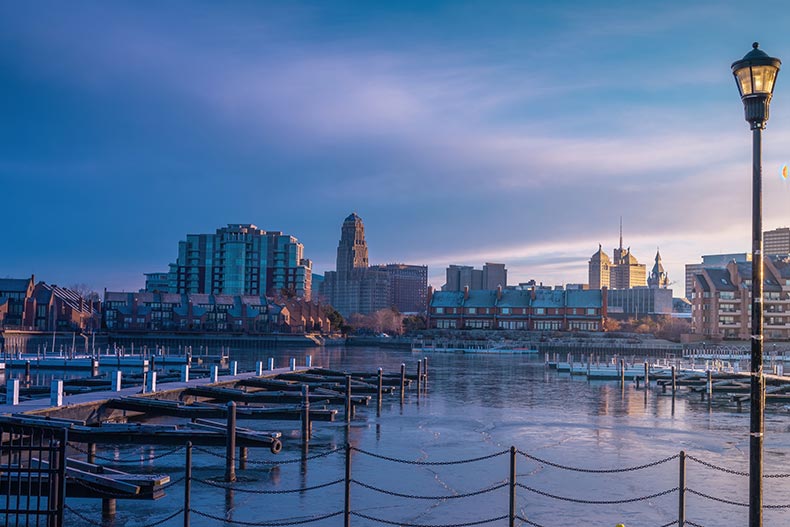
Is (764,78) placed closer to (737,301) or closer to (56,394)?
(56,394)

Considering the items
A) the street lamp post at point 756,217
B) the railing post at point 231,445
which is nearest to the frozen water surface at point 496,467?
the railing post at point 231,445

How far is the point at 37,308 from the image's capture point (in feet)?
605

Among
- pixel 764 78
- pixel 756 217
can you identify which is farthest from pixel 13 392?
pixel 764 78

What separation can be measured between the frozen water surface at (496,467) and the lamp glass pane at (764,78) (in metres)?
10.7

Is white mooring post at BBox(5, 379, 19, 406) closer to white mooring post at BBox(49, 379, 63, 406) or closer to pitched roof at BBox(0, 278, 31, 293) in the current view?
white mooring post at BBox(49, 379, 63, 406)

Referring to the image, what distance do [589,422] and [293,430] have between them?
14716mm

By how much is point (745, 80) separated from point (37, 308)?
193980 mm

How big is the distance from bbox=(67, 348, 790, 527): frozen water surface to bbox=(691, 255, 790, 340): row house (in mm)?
114105

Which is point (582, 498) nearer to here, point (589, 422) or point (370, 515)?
point (370, 515)

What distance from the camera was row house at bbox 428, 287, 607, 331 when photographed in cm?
17938

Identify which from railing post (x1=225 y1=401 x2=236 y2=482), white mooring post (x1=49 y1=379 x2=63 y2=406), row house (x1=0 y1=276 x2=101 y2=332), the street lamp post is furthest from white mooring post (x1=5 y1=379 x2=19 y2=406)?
row house (x1=0 y1=276 x2=101 y2=332)

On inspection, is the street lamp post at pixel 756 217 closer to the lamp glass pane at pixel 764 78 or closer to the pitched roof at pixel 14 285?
the lamp glass pane at pixel 764 78

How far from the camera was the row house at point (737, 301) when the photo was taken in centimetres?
15150

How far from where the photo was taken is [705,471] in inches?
1010
